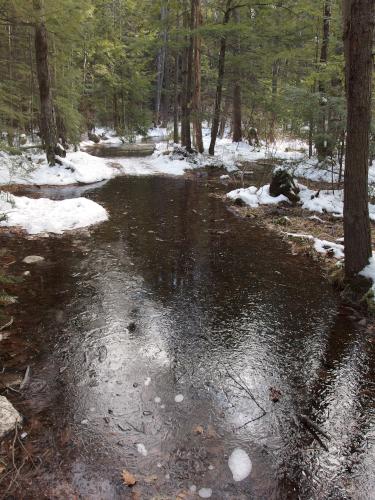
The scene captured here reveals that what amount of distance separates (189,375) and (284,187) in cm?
831

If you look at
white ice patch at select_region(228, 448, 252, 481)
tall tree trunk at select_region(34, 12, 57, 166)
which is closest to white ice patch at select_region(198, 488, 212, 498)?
white ice patch at select_region(228, 448, 252, 481)

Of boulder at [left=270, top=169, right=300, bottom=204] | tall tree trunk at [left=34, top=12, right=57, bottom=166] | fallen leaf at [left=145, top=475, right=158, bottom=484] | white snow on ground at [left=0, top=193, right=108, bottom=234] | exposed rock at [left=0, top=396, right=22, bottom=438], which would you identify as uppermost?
tall tree trunk at [left=34, top=12, right=57, bottom=166]

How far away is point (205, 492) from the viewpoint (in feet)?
8.54

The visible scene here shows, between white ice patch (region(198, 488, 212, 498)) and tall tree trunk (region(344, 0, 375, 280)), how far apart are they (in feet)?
12.8

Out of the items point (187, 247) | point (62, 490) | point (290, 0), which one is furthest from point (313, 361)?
point (290, 0)

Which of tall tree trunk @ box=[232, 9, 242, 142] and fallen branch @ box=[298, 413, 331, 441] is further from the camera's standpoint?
tall tree trunk @ box=[232, 9, 242, 142]

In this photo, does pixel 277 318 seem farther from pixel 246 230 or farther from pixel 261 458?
pixel 246 230

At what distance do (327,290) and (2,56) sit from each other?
1617 centimetres

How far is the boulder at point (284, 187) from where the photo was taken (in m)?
10.8

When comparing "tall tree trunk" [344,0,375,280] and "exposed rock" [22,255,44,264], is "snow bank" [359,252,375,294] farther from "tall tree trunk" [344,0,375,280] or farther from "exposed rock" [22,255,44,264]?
"exposed rock" [22,255,44,264]

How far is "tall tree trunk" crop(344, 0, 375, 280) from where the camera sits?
4426 millimetres

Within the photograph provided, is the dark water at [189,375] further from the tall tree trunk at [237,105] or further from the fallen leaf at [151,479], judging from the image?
the tall tree trunk at [237,105]

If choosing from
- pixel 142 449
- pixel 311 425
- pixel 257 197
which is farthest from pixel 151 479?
pixel 257 197

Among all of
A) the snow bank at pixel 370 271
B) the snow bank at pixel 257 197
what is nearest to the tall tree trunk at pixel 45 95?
the snow bank at pixel 257 197
